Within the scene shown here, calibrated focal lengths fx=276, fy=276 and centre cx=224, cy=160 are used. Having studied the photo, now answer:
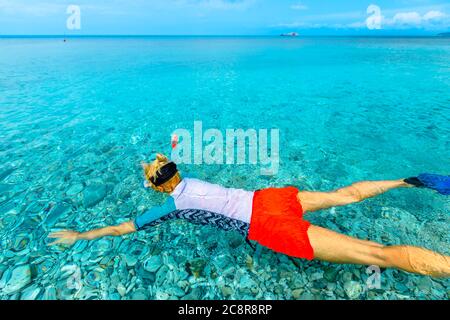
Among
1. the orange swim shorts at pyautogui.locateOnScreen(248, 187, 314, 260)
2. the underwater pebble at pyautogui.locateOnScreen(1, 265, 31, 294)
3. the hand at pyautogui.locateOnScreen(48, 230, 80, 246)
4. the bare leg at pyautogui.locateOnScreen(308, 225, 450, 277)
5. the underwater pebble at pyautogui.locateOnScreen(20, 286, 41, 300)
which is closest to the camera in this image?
the bare leg at pyautogui.locateOnScreen(308, 225, 450, 277)

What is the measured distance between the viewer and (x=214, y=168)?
7625mm

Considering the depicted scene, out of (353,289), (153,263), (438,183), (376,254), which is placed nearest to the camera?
(376,254)

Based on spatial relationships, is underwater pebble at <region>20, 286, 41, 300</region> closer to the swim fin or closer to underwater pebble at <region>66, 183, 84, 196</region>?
underwater pebble at <region>66, 183, 84, 196</region>

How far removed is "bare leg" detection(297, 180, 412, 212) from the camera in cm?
477

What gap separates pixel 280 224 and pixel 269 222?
155mm

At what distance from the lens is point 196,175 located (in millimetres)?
7238

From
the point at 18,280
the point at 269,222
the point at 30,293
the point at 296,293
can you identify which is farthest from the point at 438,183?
the point at 18,280

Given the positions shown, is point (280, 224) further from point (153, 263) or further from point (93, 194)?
point (93, 194)

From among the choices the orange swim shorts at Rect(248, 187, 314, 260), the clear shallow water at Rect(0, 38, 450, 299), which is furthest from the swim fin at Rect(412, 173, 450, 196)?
the orange swim shorts at Rect(248, 187, 314, 260)

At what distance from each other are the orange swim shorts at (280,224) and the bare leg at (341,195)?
0.77 meters

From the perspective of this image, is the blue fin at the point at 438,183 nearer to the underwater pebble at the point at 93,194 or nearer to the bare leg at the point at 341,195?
the bare leg at the point at 341,195

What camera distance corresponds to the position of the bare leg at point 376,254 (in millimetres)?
3396
